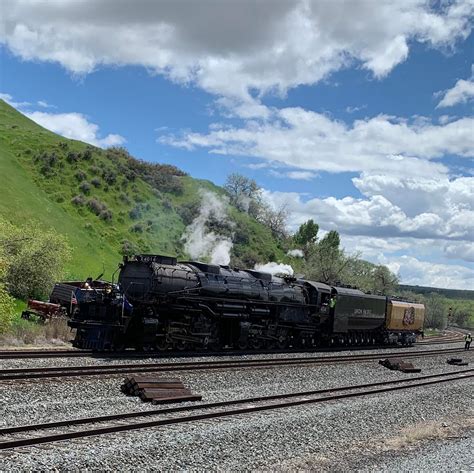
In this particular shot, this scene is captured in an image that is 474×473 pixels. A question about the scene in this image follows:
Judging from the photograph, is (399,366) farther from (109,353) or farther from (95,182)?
(95,182)

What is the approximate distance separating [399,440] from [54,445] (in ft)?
22.6

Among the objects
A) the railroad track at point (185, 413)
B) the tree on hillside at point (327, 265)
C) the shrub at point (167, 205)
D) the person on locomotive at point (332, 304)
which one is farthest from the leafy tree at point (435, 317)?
the railroad track at point (185, 413)

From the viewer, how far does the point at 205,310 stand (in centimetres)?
2191

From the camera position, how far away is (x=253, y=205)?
112875 mm

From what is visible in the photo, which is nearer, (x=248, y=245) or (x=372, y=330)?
(x=372, y=330)

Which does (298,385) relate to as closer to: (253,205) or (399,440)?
(399,440)

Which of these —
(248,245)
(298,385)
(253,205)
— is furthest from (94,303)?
(253,205)

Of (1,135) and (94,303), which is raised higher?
(1,135)

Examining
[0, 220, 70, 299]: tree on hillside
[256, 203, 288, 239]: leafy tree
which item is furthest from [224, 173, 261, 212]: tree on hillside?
[0, 220, 70, 299]: tree on hillside

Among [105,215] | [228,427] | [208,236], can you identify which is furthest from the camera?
[208,236]

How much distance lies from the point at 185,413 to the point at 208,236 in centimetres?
5611

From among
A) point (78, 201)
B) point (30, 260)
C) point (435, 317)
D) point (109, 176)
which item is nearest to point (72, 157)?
point (109, 176)

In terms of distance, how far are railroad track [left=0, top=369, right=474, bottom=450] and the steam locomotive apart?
7040mm

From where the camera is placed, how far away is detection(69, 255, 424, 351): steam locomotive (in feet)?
63.1
